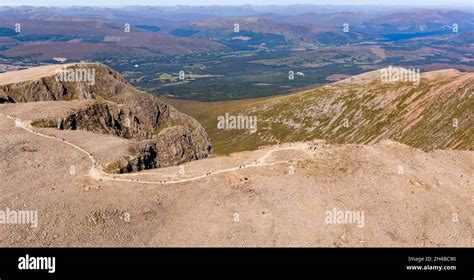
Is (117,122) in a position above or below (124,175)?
below

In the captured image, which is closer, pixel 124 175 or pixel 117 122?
pixel 124 175

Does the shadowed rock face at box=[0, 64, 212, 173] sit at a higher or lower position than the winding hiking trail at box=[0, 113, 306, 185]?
lower

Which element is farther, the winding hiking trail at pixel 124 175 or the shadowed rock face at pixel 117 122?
the shadowed rock face at pixel 117 122

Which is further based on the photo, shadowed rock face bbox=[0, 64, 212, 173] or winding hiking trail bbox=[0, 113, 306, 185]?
shadowed rock face bbox=[0, 64, 212, 173]

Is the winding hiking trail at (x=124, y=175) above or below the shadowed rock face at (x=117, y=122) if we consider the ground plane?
above
